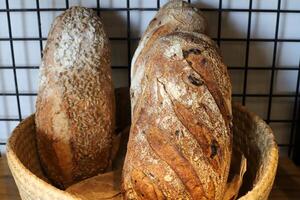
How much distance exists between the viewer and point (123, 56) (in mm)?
780

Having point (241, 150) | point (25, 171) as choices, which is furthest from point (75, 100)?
point (241, 150)

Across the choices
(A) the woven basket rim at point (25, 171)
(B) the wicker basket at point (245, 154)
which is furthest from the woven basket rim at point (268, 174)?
(A) the woven basket rim at point (25, 171)

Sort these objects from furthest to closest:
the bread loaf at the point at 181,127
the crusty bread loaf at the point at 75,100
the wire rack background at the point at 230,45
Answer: the wire rack background at the point at 230,45, the crusty bread loaf at the point at 75,100, the bread loaf at the point at 181,127

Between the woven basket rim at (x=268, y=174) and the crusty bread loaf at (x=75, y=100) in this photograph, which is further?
the crusty bread loaf at (x=75, y=100)

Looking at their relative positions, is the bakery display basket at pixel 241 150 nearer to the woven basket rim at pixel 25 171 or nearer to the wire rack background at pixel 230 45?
the woven basket rim at pixel 25 171

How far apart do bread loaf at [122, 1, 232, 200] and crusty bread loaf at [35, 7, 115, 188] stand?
13cm

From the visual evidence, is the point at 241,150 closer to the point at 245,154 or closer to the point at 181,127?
the point at 245,154

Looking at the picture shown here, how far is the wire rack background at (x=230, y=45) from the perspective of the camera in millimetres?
744

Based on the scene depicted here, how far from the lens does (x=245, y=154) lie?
65 centimetres

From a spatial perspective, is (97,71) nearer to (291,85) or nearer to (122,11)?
(122,11)

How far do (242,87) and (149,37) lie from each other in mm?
265

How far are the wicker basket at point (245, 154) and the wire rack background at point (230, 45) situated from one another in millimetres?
154

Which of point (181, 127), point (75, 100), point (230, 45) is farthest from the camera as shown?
point (230, 45)

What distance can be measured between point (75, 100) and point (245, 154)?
0.26 metres
